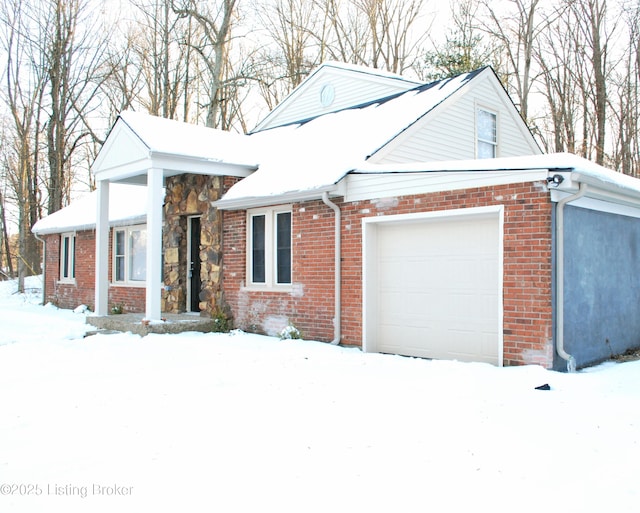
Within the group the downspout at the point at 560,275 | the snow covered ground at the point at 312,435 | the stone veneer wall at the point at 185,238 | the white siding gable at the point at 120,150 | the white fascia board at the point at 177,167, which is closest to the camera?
the snow covered ground at the point at 312,435

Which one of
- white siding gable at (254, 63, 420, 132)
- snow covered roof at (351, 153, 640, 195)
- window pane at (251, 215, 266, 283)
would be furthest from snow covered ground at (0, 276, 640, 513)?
white siding gable at (254, 63, 420, 132)

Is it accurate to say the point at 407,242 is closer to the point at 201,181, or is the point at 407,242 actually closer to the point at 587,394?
the point at 587,394

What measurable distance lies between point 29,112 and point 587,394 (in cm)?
2544

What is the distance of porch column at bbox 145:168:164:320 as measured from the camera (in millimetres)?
10164

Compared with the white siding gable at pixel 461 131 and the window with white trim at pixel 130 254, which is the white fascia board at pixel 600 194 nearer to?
the white siding gable at pixel 461 131

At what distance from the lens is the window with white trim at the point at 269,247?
10.5 meters

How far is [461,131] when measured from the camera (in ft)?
39.2

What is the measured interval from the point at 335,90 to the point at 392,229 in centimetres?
716

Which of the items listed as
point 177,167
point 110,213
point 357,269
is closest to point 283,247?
point 357,269

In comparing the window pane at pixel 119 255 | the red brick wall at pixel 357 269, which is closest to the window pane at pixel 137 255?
the window pane at pixel 119 255

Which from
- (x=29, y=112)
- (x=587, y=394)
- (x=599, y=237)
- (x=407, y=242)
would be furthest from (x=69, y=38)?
(x=587, y=394)

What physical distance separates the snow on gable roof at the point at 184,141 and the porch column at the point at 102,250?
1.79m

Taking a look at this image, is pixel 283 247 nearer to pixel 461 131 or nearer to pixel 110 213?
pixel 461 131

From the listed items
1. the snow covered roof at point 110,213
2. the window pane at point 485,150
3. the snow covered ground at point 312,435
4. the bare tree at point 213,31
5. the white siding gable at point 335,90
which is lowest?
the snow covered ground at point 312,435
